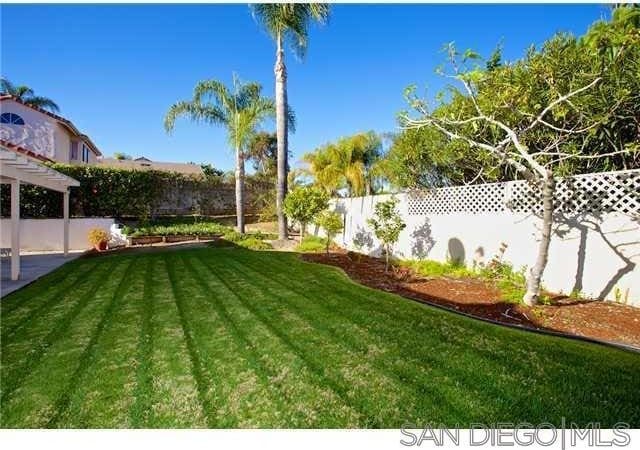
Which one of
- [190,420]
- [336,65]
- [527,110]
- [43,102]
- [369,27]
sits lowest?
[190,420]

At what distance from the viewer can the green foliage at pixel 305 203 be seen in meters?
11.6

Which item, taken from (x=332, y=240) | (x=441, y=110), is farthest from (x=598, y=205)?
(x=332, y=240)

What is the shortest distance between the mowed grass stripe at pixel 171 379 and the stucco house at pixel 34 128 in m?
20.0

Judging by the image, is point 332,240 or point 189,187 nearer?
point 332,240

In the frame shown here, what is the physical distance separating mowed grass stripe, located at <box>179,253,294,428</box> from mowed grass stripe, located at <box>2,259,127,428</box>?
1.11 metres

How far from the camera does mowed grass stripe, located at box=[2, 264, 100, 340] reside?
14.2ft

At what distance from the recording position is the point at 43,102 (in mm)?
29562

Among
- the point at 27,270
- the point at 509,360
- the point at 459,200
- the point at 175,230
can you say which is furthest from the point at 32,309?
the point at 175,230

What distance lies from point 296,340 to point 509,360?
197 cm

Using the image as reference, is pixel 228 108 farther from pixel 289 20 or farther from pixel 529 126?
pixel 529 126

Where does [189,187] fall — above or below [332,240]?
above

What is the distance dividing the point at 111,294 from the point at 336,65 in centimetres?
1030

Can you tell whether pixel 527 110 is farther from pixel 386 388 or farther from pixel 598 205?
pixel 386 388

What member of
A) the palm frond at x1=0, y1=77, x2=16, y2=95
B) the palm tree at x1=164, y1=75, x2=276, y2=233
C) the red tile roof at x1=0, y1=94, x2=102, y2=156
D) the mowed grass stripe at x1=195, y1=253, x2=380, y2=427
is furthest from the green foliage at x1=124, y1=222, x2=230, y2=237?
the palm frond at x1=0, y1=77, x2=16, y2=95
